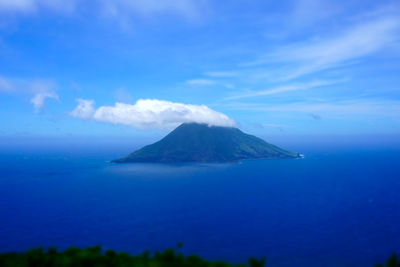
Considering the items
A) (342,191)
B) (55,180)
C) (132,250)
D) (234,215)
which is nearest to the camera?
(132,250)

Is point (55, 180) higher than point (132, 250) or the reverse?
higher

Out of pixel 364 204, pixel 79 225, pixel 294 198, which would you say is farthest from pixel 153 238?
pixel 364 204

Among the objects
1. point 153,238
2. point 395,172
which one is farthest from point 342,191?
point 153,238

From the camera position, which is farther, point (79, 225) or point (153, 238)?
point (79, 225)

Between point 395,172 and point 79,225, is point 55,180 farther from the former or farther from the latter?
point 395,172

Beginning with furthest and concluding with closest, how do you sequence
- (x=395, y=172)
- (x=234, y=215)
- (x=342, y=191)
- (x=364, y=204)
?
1. (x=395, y=172)
2. (x=342, y=191)
3. (x=364, y=204)
4. (x=234, y=215)

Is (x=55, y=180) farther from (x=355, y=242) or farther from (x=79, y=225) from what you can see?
(x=355, y=242)
